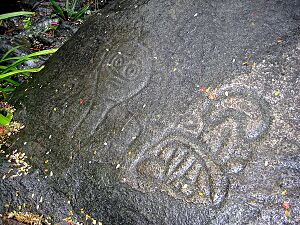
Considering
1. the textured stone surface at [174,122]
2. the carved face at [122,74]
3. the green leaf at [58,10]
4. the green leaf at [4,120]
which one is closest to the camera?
the textured stone surface at [174,122]

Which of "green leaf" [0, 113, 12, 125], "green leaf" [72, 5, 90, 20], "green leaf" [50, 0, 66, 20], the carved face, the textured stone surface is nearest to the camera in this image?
the textured stone surface

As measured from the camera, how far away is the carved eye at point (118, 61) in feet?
6.17

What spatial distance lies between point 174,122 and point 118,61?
51 centimetres

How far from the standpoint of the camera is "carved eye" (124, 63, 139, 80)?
181cm

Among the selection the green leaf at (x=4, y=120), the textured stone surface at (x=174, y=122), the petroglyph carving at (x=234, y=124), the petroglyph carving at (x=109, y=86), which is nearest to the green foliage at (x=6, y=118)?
the green leaf at (x=4, y=120)

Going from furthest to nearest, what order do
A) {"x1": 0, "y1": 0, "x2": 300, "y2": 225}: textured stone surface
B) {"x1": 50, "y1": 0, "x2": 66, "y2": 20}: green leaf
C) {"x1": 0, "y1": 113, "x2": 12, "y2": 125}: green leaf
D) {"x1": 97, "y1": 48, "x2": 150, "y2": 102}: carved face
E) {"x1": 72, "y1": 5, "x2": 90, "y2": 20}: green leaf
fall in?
{"x1": 72, "y1": 5, "x2": 90, "y2": 20}: green leaf
{"x1": 50, "y1": 0, "x2": 66, "y2": 20}: green leaf
{"x1": 0, "y1": 113, "x2": 12, "y2": 125}: green leaf
{"x1": 97, "y1": 48, "x2": 150, "y2": 102}: carved face
{"x1": 0, "y1": 0, "x2": 300, "y2": 225}: textured stone surface

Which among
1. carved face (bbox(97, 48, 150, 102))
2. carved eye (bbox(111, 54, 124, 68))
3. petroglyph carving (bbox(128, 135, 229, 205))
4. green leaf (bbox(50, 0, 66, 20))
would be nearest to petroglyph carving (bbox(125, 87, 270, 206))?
petroglyph carving (bbox(128, 135, 229, 205))

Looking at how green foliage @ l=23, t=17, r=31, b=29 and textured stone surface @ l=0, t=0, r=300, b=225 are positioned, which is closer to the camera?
textured stone surface @ l=0, t=0, r=300, b=225

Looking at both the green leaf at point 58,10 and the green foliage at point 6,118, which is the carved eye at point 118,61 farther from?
the green leaf at point 58,10

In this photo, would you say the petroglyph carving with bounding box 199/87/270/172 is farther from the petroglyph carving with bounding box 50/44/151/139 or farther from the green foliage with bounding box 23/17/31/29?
the green foliage with bounding box 23/17/31/29

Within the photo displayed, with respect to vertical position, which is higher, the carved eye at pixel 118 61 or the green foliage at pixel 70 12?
the carved eye at pixel 118 61

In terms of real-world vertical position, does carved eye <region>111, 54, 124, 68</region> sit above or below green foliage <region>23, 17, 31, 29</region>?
above

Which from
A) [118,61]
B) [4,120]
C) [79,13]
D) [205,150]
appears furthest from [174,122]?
[79,13]

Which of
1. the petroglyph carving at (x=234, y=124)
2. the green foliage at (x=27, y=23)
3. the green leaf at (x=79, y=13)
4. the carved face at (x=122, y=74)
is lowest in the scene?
the green leaf at (x=79, y=13)
